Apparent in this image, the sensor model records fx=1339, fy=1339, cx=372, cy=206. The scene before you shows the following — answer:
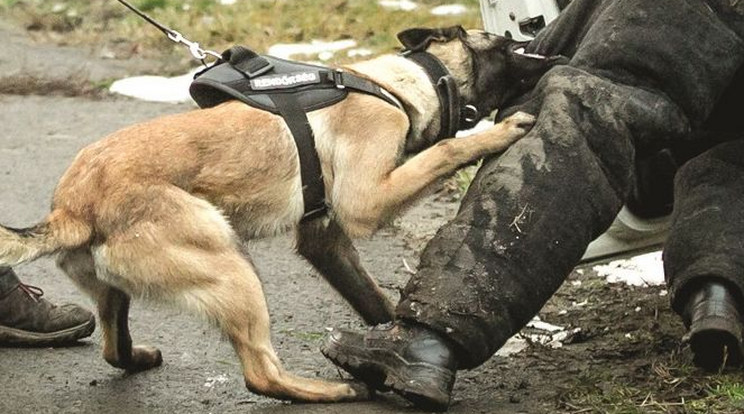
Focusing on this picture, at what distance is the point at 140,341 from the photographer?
14.6 ft

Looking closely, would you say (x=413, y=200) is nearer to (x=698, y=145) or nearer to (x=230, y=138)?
(x=230, y=138)

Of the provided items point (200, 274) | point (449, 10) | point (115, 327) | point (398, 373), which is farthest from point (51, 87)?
point (398, 373)

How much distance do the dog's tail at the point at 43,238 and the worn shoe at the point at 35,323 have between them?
82 cm

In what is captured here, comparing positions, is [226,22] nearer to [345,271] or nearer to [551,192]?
[345,271]

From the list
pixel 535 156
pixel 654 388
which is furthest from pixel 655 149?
pixel 654 388

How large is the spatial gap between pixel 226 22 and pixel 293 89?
5306mm

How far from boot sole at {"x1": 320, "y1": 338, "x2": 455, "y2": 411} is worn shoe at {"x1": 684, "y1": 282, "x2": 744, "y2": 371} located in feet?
2.25

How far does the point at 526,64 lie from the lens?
4.21m

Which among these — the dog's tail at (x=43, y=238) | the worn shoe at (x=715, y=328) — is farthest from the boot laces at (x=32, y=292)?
the worn shoe at (x=715, y=328)

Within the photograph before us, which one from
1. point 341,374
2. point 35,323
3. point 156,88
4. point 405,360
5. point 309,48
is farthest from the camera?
point 309,48

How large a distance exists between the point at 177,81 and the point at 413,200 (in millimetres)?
4496

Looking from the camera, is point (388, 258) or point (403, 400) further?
point (388, 258)

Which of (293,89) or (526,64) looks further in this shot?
(526,64)

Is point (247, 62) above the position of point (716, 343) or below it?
above
